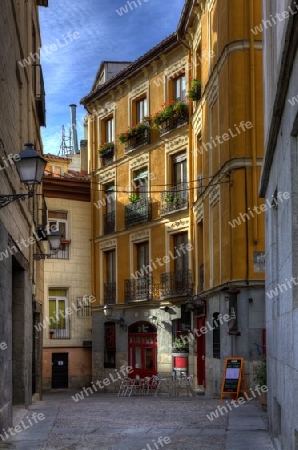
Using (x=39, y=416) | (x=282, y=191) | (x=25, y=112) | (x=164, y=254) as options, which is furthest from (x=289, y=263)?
(x=164, y=254)

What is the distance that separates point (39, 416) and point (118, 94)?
68.0 feet

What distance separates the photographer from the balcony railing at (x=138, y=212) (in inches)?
1216

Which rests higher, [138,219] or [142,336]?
[138,219]

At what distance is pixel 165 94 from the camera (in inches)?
1196

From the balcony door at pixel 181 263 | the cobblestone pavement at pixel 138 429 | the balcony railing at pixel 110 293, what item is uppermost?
the balcony door at pixel 181 263

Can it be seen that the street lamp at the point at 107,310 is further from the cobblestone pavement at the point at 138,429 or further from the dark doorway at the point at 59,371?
the cobblestone pavement at the point at 138,429

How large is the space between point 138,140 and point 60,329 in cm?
869

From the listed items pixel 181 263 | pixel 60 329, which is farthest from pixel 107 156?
pixel 181 263

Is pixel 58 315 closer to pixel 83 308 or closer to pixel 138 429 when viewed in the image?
pixel 83 308

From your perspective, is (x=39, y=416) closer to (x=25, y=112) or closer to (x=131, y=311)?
(x=25, y=112)

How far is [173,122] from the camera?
29438 mm

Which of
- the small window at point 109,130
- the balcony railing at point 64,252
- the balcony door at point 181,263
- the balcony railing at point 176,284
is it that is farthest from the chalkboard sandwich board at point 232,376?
the small window at point 109,130

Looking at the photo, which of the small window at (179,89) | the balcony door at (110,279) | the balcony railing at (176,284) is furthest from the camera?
the balcony door at (110,279)

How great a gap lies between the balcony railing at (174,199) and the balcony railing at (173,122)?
2.13 meters
